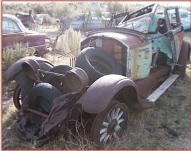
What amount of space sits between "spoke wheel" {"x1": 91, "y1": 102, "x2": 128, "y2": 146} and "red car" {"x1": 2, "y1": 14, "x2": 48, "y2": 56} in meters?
5.05

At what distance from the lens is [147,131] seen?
5.08 meters

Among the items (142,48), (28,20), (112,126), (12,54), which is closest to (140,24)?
(142,48)

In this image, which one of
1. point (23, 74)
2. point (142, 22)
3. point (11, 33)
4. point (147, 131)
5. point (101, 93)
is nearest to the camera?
point (101, 93)

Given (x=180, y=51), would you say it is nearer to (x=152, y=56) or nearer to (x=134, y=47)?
(x=152, y=56)

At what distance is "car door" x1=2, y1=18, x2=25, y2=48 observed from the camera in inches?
343

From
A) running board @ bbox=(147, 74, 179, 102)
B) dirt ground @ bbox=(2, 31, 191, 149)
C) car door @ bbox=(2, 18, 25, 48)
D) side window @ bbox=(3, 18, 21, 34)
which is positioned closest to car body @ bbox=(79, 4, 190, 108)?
running board @ bbox=(147, 74, 179, 102)

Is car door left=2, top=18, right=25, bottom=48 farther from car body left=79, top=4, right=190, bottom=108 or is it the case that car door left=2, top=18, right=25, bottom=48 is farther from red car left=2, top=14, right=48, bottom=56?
car body left=79, top=4, right=190, bottom=108

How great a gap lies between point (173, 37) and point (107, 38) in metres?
2.00

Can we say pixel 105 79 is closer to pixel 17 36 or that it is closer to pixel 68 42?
pixel 17 36

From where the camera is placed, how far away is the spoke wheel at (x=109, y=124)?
14.0ft

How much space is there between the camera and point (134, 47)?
18.3 feet

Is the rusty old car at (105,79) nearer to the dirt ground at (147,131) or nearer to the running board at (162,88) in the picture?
the running board at (162,88)

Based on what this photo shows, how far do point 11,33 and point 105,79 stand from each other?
527 cm

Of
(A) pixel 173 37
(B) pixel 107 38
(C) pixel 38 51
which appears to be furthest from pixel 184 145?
(C) pixel 38 51
